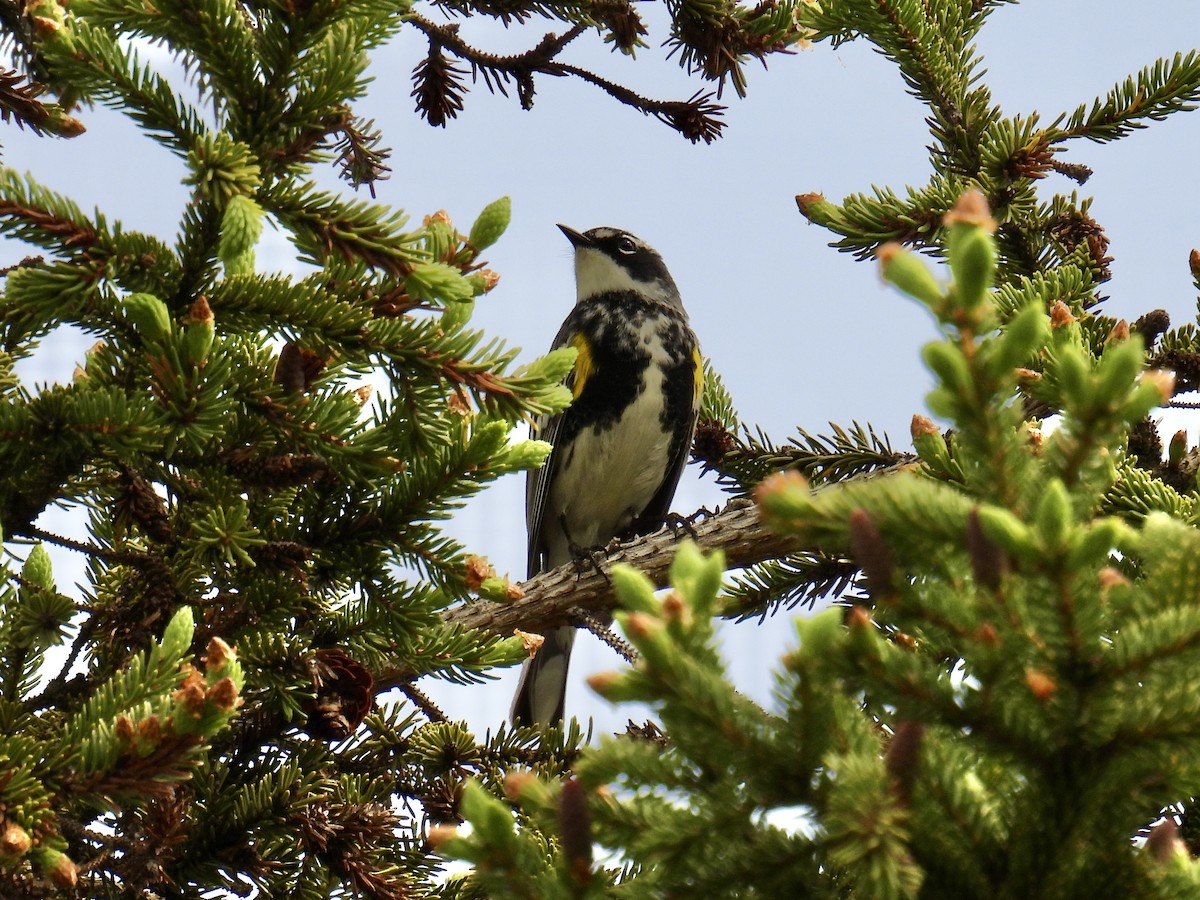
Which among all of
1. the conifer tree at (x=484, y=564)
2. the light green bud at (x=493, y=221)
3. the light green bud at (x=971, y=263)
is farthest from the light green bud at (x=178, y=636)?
the light green bud at (x=971, y=263)

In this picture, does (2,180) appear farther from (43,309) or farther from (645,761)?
(645,761)

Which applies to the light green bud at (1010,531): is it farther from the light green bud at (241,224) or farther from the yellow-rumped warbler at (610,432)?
the yellow-rumped warbler at (610,432)

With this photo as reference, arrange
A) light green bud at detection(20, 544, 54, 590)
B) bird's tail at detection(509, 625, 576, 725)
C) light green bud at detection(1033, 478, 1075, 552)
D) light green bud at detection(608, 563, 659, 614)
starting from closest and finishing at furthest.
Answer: light green bud at detection(1033, 478, 1075, 552) → light green bud at detection(608, 563, 659, 614) → light green bud at detection(20, 544, 54, 590) → bird's tail at detection(509, 625, 576, 725)

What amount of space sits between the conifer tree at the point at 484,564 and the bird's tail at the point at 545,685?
1935 mm

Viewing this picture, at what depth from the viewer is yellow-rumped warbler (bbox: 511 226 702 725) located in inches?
241

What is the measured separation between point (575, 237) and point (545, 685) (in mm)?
2667

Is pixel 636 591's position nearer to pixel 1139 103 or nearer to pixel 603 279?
pixel 1139 103

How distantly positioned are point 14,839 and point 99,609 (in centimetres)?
95

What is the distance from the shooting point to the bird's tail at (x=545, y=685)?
5.89 m

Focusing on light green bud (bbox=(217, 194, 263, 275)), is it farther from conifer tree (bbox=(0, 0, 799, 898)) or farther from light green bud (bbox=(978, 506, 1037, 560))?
light green bud (bbox=(978, 506, 1037, 560))

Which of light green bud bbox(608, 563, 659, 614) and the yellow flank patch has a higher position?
the yellow flank patch

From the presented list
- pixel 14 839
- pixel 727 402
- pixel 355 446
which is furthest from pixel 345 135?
pixel 14 839

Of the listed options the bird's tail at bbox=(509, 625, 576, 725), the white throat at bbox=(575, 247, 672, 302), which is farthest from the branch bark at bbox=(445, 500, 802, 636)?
the white throat at bbox=(575, 247, 672, 302)

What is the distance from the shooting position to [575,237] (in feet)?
23.7
